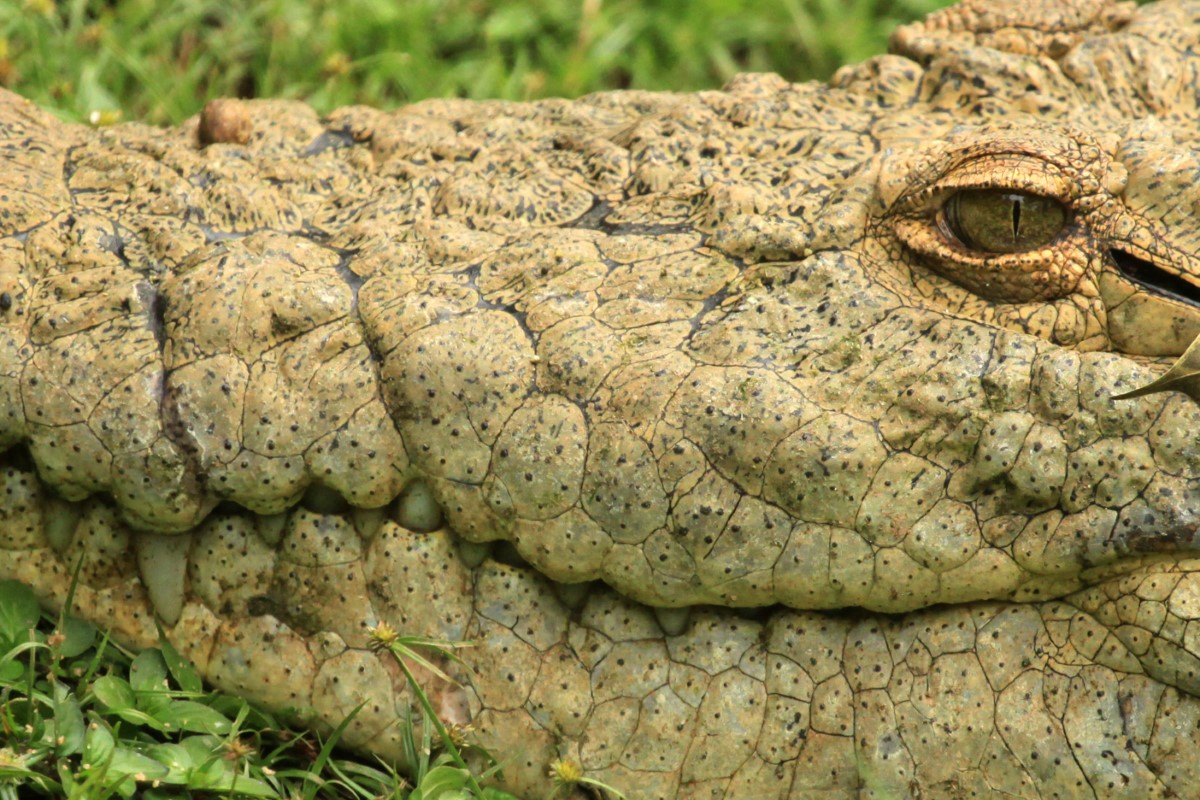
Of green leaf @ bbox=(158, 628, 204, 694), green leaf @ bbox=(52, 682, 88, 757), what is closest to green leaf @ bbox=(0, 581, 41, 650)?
green leaf @ bbox=(52, 682, 88, 757)

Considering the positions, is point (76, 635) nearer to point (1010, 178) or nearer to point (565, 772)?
point (565, 772)

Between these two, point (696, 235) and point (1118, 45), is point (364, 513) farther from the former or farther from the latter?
point (1118, 45)

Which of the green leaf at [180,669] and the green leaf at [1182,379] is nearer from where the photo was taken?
the green leaf at [1182,379]

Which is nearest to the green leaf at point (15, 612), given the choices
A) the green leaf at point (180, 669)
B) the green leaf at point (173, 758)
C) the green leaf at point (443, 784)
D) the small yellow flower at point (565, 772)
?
the green leaf at point (180, 669)

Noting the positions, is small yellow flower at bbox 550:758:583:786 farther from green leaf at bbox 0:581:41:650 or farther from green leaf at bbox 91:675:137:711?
green leaf at bbox 0:581:41:650

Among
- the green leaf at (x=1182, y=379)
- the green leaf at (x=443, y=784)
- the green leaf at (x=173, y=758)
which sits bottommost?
the green leaf at (x=443, y=784)

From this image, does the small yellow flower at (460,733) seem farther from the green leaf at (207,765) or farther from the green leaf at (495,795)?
the green leaf at (207,765)

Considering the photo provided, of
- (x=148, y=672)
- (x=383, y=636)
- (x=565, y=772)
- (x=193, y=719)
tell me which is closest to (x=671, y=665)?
(x=565, y=772)
